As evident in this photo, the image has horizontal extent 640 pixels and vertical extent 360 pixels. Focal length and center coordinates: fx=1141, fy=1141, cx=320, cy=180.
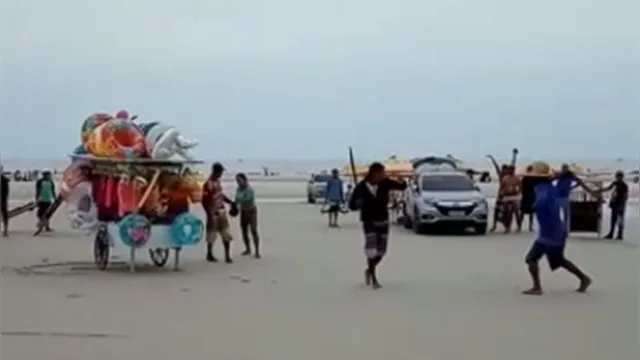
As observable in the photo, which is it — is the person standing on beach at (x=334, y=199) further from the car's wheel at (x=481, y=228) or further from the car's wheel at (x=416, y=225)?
the car's wheel at (x=481, y=228)

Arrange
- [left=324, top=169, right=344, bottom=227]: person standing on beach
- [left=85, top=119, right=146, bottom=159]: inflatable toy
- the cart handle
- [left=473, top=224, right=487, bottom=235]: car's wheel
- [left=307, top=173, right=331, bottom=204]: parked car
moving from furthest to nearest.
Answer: [left=307, top=173, right=331, bottom=204]: parked car
[left=324, top=169, right=344, bottom=227]: person standing on beach
[left=473, top=224, right=487, bottom=235]: car's wheel
[left=85, top=119, right=146, bottom=159]: inflatable toy
the cart handle

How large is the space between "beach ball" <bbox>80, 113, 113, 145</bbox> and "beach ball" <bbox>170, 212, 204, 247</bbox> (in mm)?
2327

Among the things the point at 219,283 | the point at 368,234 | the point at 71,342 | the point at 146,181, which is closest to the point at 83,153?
the point at 146,181

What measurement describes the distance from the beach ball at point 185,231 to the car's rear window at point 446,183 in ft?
41.4

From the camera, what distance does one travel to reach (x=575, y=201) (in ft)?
87.2

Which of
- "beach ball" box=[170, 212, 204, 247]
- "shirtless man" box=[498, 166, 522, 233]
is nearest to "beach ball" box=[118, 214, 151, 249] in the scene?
"beach ball" box=[170, 212, 204, 247]

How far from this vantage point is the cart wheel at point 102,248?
18.1 meters

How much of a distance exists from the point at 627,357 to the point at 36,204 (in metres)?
20.9

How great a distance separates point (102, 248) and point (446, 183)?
13.6 meters

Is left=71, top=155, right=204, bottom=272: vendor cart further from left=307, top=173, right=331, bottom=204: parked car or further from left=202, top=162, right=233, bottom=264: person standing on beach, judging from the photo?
left=307, top=173, right=331, bottom=204: parked car

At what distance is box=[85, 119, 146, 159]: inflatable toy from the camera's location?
707 inches

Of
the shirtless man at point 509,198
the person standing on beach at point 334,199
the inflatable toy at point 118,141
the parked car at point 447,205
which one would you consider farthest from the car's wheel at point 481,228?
the inflatable toy at point 118,141

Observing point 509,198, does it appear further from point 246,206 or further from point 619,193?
point 246,206

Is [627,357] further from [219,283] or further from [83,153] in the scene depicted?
[83,153]
